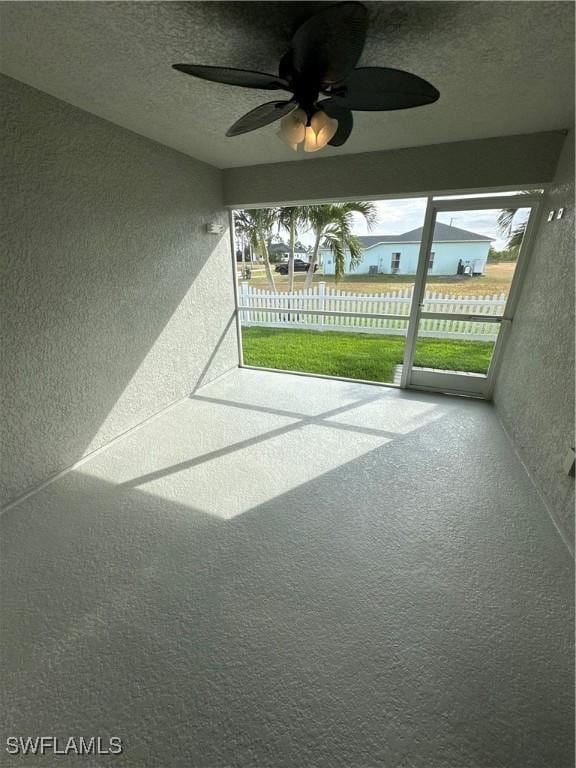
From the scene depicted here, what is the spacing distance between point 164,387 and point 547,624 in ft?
10.1

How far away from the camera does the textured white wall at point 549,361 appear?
6.13 feet

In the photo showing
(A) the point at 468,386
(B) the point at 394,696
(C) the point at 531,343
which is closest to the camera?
(B) the point at 394,696

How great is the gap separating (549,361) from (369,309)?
9.18 feet

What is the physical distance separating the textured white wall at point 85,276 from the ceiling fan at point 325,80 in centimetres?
115

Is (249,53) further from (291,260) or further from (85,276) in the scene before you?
(291,260)

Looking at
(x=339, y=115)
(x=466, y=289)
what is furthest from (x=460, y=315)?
(x=339, y=115)

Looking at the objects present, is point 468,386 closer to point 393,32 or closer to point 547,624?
point 547,624

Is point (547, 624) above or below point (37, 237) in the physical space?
below

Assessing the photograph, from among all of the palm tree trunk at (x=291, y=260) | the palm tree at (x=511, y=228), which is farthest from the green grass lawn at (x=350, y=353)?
the palm tree trunk at (x=291, y=260)

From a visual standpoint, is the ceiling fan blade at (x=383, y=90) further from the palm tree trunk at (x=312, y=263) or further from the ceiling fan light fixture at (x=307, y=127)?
the palm tree trunk at (x=312, y=263)

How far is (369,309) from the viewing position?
472cm

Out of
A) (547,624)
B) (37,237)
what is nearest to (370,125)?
(37,237)

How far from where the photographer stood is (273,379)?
13.1ft

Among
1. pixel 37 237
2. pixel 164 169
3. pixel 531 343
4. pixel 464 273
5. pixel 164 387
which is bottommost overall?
pixel 164 387
